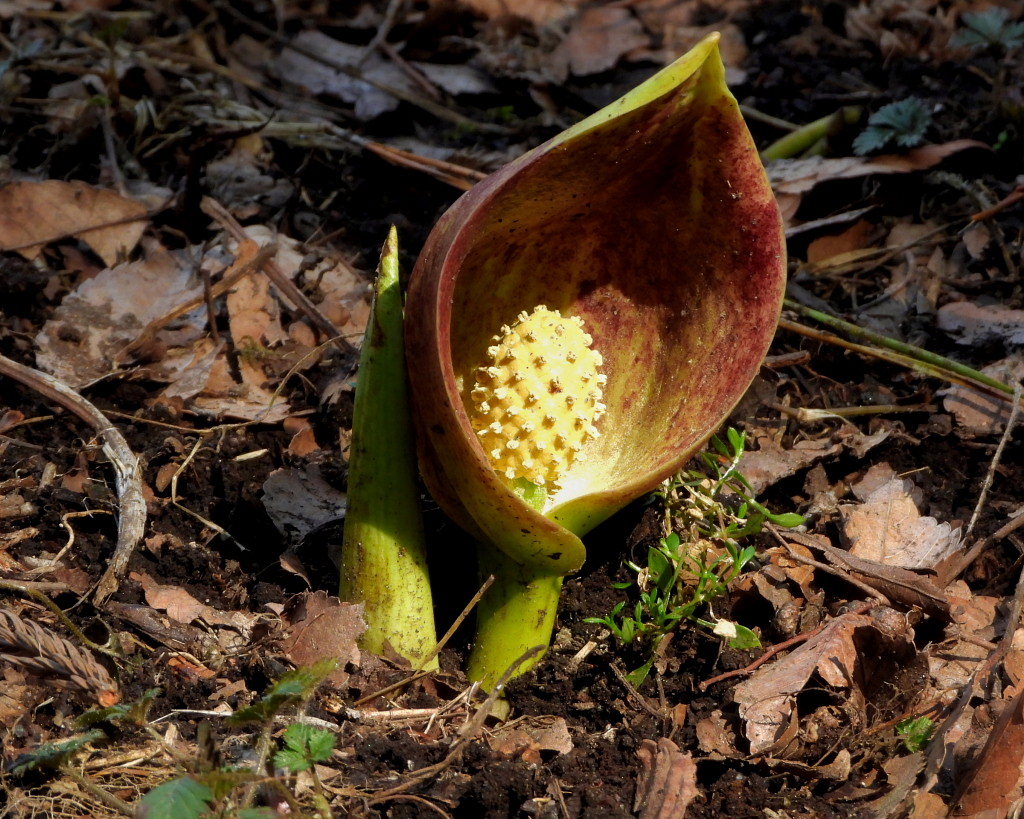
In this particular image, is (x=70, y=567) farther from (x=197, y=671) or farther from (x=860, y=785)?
(x=860, y=785)

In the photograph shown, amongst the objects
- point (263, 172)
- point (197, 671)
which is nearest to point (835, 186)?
point (263, 172)

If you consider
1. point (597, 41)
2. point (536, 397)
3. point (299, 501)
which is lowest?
point (299, 501)

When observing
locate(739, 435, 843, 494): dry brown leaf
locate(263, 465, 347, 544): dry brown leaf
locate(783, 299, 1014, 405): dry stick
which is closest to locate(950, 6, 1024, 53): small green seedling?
locate(783, 299, 1014, 405): dry stick

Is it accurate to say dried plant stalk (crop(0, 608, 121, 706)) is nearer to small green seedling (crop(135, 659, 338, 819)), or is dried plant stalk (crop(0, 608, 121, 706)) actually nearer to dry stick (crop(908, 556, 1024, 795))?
small green seedling (crop(135, 659, 338, 819))

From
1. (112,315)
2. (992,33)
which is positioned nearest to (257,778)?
(112,315)

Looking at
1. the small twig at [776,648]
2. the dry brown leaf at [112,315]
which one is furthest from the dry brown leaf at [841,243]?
the dry brown leaf at [112,315]

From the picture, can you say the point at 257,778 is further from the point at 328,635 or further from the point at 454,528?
the point at 454,528

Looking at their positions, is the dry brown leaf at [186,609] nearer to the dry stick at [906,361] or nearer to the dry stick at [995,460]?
the dry stick at [906,361]
